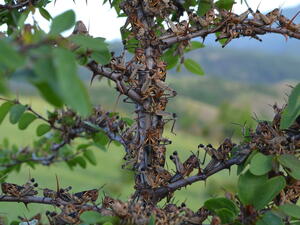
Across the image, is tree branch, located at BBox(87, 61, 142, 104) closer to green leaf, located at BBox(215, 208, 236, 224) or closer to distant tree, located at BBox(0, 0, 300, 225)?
distant tree, located at BBox(0, 0, 300, 225)

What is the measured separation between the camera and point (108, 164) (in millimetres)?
9750

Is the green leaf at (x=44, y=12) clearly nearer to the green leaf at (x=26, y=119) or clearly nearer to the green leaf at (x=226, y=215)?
the green leaf at (x=26, y=119)

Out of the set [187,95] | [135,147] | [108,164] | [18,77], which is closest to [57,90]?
[18,77]

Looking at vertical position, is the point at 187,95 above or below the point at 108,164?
above

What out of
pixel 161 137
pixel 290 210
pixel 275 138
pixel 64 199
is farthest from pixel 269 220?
pixel 64 199

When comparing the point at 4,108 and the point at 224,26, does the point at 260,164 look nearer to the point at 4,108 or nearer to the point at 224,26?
the point at 224,26

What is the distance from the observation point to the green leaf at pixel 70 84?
376mm

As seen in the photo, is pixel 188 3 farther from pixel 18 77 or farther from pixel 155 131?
pixel 18 77

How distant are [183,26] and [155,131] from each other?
23cm

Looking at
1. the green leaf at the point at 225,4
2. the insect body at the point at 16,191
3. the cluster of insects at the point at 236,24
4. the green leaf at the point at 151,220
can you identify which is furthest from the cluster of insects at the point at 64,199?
the green leaf at the point at 225,4

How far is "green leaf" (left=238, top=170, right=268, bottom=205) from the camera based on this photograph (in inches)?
32.4

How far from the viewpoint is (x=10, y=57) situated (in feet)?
1.30

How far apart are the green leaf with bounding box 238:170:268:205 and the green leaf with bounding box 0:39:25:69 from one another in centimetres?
53

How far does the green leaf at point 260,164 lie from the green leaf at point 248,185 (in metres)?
0.02
